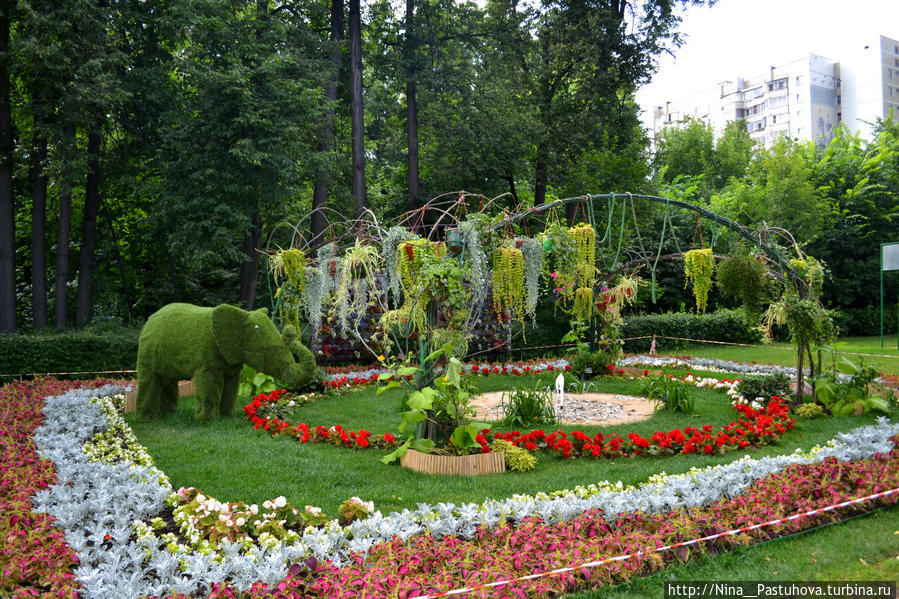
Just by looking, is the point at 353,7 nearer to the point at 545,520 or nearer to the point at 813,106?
the point at 545,520

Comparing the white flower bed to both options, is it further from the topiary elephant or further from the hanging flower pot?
the hanging flower pot

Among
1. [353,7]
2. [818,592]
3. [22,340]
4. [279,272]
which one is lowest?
[818,592]

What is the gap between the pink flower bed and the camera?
364 cm

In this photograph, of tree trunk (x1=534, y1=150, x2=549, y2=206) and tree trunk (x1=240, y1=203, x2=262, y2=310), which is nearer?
tree trunk (x1=240, y1=203, x2=262, y2=310)

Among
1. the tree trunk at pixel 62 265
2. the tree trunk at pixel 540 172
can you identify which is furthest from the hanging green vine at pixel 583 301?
the tree trunk at pixel 62 265

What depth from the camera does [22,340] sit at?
40.9ft

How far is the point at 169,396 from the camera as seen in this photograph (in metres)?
9.26

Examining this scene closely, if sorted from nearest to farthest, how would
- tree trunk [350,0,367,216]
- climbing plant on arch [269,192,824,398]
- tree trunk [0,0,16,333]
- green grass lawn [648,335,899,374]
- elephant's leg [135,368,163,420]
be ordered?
climbing plant on arch [269,192,824,398] < elephant's leg [135,368,163,420] < tree trunk [0,0,16,333] < green grass lawn [648,335,899,374] < tree trunk [350,0,367,216]

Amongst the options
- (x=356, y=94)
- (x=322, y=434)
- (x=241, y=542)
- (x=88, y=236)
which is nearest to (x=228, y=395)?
(x=322, y=434)

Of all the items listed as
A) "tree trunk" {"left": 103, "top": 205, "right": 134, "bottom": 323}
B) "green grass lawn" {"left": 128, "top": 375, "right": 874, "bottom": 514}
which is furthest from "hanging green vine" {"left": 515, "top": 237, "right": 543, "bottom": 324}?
"tree trunk" {"left": 103, "top": 205, "right": 134, "bottom": 323}

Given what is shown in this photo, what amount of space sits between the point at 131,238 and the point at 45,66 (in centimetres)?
767

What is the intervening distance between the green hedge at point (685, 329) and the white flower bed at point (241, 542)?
1198 cm

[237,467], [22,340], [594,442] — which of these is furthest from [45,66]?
[594,442]

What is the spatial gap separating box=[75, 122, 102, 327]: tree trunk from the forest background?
46 millimetres
